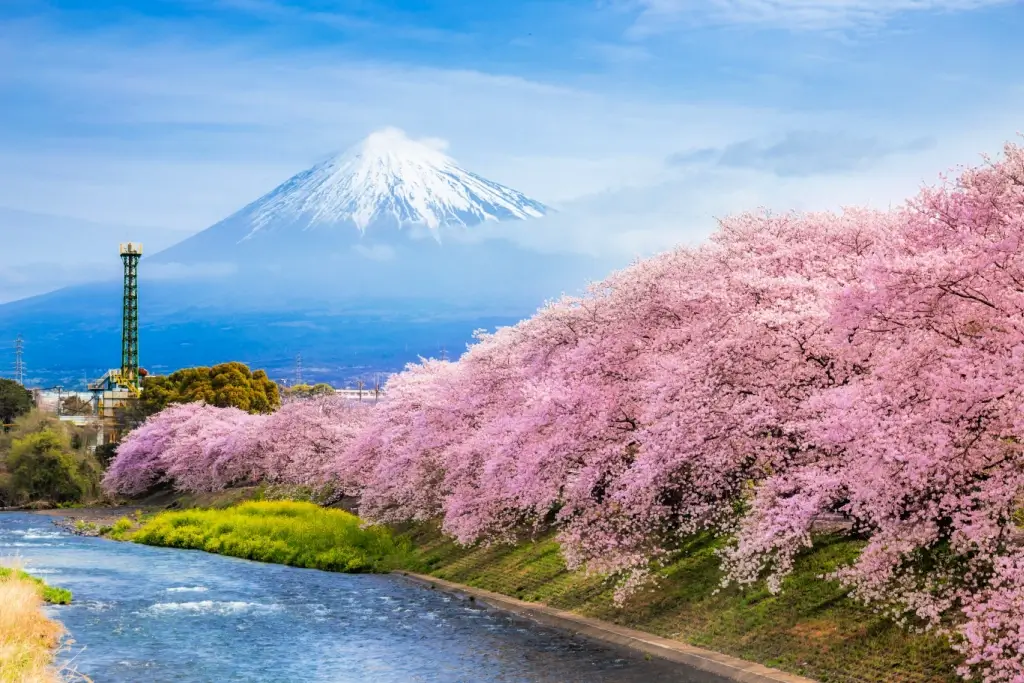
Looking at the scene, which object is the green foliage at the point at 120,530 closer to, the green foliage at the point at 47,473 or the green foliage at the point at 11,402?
the green foliage at the point at 47,473

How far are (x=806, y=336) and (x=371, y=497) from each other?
1327 inches

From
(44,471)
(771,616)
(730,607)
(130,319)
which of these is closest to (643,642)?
(730,607)

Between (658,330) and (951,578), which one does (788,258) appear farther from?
(951,578)

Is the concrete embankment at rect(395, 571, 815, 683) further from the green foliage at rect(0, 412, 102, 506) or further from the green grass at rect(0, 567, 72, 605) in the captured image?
the green foliage at rect(0, 412, 102, 506)

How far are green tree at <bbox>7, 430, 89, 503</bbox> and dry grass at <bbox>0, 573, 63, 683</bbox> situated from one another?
180 ft

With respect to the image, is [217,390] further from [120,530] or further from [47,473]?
[120,530]

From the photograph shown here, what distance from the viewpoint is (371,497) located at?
188 feet

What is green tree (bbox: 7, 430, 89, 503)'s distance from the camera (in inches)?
3580

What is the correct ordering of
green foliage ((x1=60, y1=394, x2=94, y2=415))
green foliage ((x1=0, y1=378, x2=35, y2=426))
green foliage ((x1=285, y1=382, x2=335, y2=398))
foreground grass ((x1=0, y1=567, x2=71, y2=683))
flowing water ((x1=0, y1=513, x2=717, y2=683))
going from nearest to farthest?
foreground grass ((x1=0, y1=567, x2=71, y2=683)) < flowing water ((x1=0, y1=513, x2=717, y2=683)) < green foliage ((x1=285, y1=382, x2=335, y2=398)) < green foliage ((x1=0, y1=378, x2=35, y2=426)) < green foliage ((x1=60, y1=394, x2=94, y2=415))

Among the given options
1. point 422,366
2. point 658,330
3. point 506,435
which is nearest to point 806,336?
point 658,330

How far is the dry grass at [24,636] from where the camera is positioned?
24316 millimetres

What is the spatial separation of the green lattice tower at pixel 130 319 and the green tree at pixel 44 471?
53552mm

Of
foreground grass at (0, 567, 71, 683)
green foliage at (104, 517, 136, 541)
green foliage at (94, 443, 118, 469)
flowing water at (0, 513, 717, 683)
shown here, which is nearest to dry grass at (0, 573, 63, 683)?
foreground grass at (0, 567, 71, 683)

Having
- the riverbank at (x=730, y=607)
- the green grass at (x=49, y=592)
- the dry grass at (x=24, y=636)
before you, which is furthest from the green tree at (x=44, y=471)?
the dry grass at (x=24, y=636)
